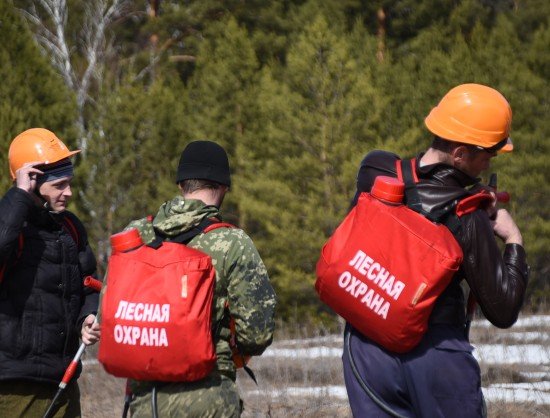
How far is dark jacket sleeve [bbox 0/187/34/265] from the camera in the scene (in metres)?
3.63

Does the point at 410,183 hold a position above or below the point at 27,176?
above

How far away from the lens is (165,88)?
97.6ft

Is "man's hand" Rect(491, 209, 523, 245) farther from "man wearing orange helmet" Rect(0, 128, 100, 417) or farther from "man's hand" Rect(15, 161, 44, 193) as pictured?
"man's hand" Rect(15, 161, 44, 193)

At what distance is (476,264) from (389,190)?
319 mm

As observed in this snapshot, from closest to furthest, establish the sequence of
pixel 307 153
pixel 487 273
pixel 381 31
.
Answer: pixel 487 273, pixel 307 153, pixel 381 31

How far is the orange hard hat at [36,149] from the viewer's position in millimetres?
4109

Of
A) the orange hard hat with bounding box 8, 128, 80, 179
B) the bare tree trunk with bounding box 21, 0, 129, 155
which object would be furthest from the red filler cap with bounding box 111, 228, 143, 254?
the bare tree trunk with bounding box 21, 0, 129, 155

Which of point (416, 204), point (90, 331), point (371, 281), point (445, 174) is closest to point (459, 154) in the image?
point (445, 174)

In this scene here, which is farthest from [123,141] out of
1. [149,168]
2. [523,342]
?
[523,342]

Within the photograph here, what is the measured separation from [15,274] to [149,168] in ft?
86.4

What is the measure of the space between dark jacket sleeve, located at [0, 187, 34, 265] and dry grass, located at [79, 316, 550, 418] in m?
2.24

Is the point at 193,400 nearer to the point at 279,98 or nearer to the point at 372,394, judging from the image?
the point at 372,394

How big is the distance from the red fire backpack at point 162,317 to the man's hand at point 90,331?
69 cm

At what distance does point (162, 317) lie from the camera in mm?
2879
